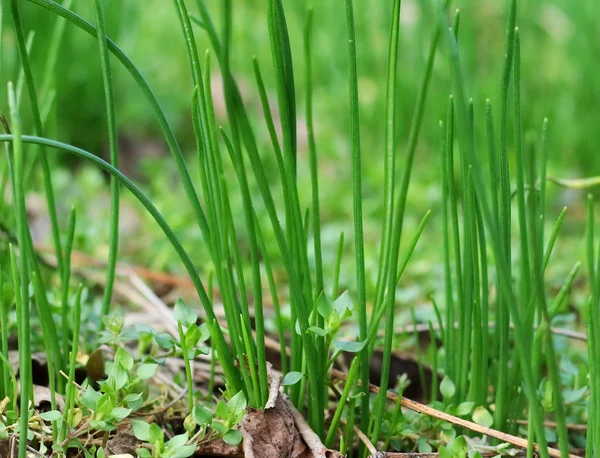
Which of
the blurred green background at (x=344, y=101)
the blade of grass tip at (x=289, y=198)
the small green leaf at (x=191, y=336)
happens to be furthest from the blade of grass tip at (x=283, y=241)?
the blurred green background at (x=344, y=101)

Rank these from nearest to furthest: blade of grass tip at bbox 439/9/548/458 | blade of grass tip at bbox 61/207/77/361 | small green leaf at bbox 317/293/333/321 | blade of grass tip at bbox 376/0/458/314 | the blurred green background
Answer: blade of grass tip at bbox 439/9/548/458, blade of grass tip at bbox 376/0/458/314, small green leaf at bbox 317/293/333/321, blade of grass tip at bbox 61/207/77/361, the blurred green background

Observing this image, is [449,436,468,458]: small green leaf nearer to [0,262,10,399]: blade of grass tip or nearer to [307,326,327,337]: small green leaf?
[307,326,327,337]: small green leaf

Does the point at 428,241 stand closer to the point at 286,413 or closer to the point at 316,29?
the point at 286,413

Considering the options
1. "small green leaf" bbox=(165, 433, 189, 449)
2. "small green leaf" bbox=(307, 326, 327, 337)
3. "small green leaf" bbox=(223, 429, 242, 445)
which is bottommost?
"small green leaf" bbox=(223, 429, 242, 445)

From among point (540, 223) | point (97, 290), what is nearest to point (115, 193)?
point (540, 223)

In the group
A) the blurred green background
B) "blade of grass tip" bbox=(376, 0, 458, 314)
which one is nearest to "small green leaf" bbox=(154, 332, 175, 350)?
"blade of grass tip" bbox=(376, 0, 458, 314)

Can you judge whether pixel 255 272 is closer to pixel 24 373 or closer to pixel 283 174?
pixel 283 174
